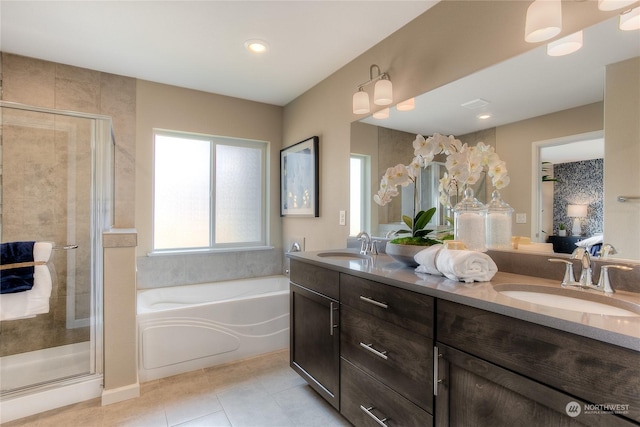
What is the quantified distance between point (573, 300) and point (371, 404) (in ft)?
3.07

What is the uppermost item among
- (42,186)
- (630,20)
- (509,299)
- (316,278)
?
(630,20)

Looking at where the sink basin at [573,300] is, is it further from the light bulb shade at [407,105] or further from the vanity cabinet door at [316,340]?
the light bulb shade at [407,105]

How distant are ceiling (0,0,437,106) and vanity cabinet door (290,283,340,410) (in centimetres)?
164

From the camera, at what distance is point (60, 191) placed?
221cm

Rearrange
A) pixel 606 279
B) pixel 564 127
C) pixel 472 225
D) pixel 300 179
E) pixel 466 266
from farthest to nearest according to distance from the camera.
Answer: pixel 300 179, pixel 472 225, pixel 564 127, pixel 466 266, pixel 606 279

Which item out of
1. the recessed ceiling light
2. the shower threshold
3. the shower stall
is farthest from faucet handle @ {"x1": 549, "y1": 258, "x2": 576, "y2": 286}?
the shower threshold

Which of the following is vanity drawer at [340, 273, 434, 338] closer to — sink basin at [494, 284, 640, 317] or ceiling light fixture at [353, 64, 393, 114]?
sink basin at [494, 284, 640, 317]

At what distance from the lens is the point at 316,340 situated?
1.81m

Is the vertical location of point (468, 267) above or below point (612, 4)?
below

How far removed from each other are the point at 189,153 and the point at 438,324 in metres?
2.78

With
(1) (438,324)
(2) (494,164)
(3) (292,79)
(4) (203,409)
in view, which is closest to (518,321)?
(1) (438,324)

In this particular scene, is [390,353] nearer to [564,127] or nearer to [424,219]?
[424,219]

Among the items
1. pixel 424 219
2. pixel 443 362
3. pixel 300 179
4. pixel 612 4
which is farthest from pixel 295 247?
pixel 612 4

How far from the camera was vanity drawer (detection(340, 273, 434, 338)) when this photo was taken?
3.77 feet
